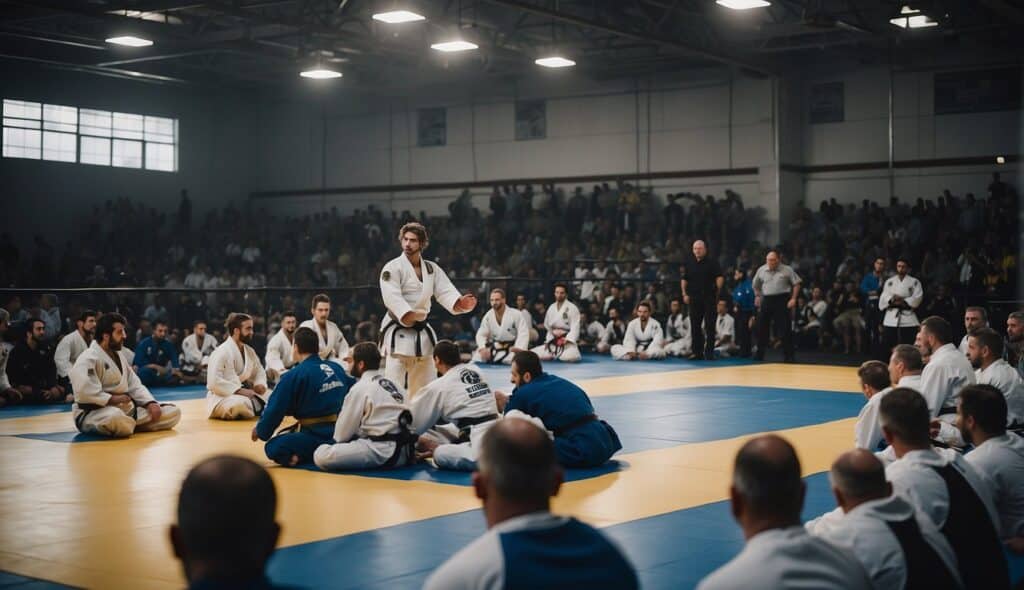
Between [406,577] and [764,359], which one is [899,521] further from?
[764,359]

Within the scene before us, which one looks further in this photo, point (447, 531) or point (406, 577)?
point (447, 531)

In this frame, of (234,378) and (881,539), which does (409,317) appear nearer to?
(234,378)

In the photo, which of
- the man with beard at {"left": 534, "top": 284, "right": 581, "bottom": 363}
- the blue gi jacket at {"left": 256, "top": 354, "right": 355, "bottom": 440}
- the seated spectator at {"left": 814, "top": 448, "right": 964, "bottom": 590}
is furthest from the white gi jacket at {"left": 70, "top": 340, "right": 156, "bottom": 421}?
the man with beard at {"left": 534, "top": 284, "right": 581, "bottom": 363}

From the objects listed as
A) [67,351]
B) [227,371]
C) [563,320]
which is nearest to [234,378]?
[227,371]

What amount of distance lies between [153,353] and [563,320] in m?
6.99

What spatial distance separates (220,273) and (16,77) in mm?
6426

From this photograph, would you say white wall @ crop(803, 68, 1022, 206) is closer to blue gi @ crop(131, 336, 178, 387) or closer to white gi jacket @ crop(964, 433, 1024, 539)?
blue gi @ crop(131, 336, 178, 387)

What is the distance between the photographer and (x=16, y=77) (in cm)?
2608

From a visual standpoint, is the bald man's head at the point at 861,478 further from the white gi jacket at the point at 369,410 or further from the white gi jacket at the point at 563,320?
the white gi jacket at the point at 563,320

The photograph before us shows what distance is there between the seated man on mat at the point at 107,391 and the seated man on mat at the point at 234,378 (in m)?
1.27

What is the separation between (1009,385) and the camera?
708 cm

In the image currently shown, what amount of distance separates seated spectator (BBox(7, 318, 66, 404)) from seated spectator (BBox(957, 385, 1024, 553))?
415 inches

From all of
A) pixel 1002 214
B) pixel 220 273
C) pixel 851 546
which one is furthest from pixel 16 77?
pixel 851 546

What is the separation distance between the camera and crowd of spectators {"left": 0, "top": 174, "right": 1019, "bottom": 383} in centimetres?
1883
